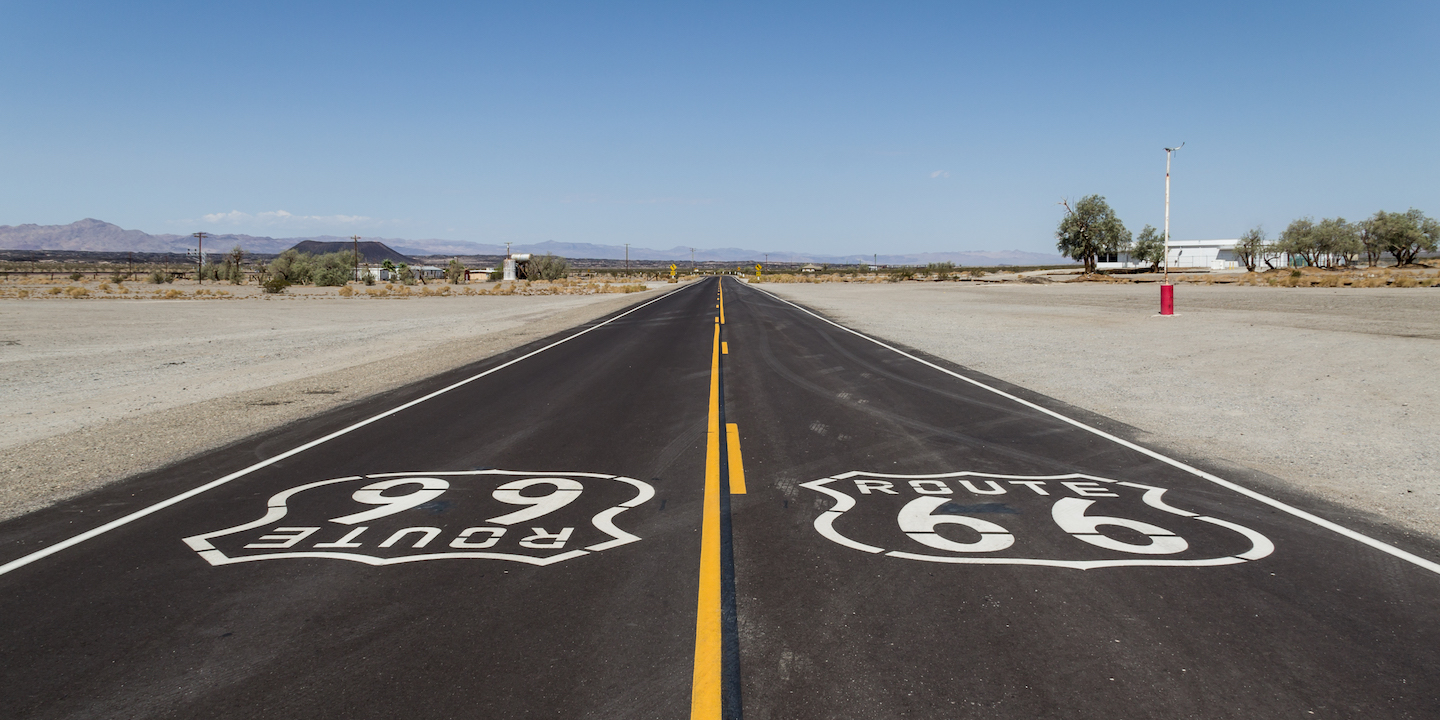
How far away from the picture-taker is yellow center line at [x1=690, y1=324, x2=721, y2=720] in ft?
10.7

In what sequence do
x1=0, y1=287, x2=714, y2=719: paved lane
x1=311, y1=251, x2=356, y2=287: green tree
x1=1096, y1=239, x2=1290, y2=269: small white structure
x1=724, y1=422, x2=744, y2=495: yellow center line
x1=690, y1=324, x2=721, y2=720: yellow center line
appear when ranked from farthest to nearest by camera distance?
x1=1096, y1=239, x2=1290, y2=269: small white structure < x1=311, y1=251, x2=356, y2=287: green tree < x1=724, y1=422, x2=744, y2=495: yellow center line < x1=0, y1=287, x2=714, y2=719: paved lane < x1=690, y1=324, x2=721, y2=720: yellow center line

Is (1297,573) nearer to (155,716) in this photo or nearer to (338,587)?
(338,587)

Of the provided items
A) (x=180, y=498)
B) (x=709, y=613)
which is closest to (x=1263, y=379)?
(x=709, y=613)

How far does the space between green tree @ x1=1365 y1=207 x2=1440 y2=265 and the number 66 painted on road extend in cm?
10784

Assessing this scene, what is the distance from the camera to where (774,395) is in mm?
11477

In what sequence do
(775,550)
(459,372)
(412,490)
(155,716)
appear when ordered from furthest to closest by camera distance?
(459,372) → (412,490) → (775,550) → (155,716)

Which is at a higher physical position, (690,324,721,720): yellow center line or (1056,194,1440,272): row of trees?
(1056,194,1440,272): row of trees

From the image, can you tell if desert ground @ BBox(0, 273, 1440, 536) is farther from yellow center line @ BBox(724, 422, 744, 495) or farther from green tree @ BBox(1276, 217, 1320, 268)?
green tree @ BBox(1276, 217, 1320, 268)

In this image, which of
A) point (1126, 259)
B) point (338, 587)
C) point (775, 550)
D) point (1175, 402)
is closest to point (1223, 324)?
point (1175, 402)

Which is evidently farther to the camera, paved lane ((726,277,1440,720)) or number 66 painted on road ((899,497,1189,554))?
number 66 painted on road ((899,497,1189,554))

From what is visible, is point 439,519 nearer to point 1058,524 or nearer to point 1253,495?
point 1058,524

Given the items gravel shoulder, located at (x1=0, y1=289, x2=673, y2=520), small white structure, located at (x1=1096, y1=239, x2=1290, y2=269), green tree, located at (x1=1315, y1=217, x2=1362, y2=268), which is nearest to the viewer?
gravel shoulder, located at (x1=0, y1=289, x2=673, y2=520)

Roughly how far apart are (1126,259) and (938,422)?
126418 millimetres

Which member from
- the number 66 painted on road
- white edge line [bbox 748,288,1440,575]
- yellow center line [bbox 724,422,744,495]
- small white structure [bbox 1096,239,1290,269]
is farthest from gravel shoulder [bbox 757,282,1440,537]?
small white structure [bbox 1096,239,1290,269]
